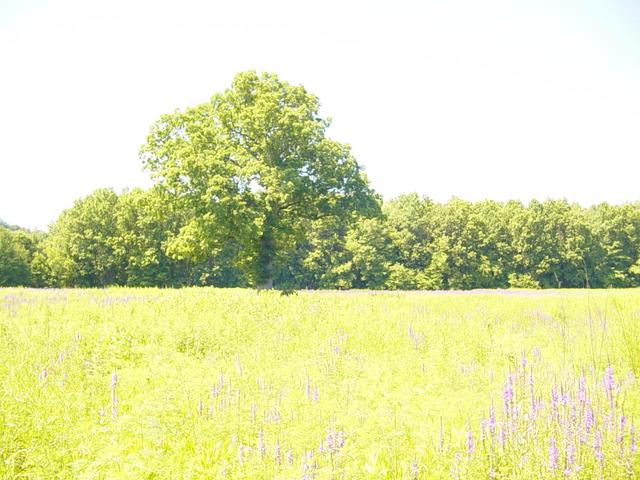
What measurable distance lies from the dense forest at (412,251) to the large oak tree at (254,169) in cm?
2653

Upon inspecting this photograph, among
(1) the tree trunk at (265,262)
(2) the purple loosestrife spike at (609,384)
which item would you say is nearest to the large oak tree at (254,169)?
(1) the tree trunk at (265,262)

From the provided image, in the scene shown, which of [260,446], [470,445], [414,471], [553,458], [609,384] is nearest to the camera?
[553,458]

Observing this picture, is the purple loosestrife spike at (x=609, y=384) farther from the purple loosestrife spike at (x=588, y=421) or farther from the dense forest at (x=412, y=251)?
the dense forest at (x=412, y=251)

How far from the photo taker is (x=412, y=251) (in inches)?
2424

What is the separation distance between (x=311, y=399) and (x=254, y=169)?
20.0 metres

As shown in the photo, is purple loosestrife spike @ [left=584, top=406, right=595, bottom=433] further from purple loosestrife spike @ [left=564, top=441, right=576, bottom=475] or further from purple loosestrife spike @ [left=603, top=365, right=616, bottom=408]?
purple loosestrife spike @ [left=603, top=365, right=616, bottom=408]

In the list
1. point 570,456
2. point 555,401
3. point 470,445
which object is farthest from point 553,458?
point 555,401

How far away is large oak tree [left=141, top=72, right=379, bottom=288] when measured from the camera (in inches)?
969

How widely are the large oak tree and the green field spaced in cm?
1541

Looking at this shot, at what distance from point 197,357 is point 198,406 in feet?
9.34

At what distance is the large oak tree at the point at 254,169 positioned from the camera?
24609 mm

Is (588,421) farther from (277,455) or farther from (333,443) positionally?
(277,455)

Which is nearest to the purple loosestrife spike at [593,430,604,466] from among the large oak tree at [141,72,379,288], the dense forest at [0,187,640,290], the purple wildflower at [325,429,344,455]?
the purple wildflower at [325,429,344,455]

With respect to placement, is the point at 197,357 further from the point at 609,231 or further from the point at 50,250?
the point at 609,231
